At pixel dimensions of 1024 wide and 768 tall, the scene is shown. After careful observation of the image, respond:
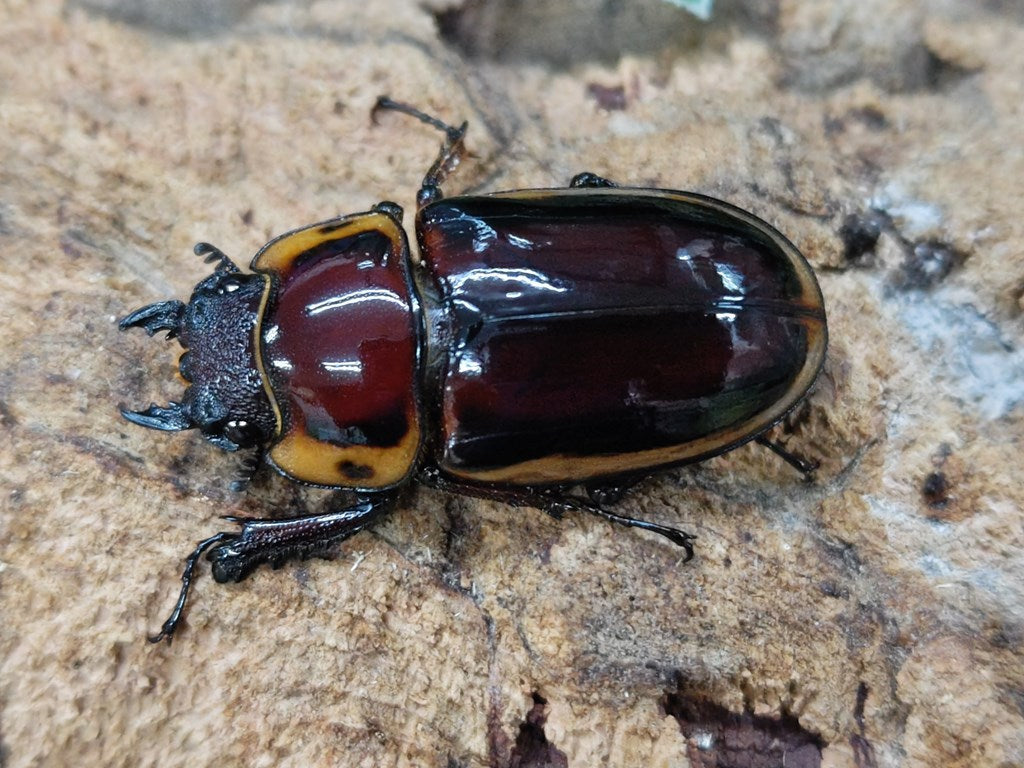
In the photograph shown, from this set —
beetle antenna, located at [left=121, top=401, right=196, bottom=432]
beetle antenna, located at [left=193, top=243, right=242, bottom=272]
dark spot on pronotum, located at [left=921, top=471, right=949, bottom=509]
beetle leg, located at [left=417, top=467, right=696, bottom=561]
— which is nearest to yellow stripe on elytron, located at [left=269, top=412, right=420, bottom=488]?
beetle leg, located at [left=417, top=467, right=696, bottom=561]

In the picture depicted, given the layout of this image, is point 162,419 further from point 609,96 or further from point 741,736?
point 609,96

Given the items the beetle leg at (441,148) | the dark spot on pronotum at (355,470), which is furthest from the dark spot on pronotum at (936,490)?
the beetle leg at (441,148)

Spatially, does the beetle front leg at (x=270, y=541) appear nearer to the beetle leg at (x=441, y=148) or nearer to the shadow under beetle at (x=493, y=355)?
the shadow under beetle at (x=493, y=355)

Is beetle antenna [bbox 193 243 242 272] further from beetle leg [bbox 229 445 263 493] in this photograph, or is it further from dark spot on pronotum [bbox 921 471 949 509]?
dark spot on pronotum [bbox 921 471 949 509]

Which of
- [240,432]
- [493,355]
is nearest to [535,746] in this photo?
[493,355]

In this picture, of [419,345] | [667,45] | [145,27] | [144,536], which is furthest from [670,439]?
[145,27]

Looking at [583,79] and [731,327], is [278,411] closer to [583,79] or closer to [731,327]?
[731,327]
